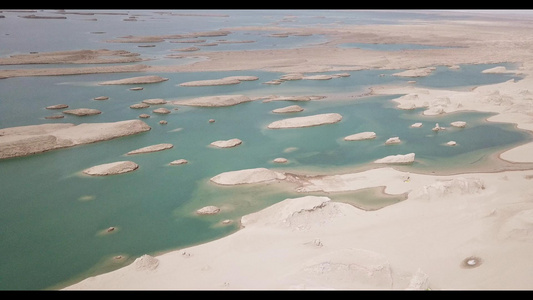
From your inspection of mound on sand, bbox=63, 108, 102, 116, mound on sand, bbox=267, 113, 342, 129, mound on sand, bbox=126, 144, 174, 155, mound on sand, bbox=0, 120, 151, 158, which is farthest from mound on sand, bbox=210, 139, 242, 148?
mound on sand, bbox=63, 108, 102, 116

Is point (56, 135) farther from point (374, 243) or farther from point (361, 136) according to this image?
point (374, 243)

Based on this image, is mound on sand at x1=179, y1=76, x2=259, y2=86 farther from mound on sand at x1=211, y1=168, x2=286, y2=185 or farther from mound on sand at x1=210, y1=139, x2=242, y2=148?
mound on sand at x1=211, y1=168, x2=286, y2=185

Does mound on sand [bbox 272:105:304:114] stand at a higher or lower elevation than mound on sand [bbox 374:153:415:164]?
higher

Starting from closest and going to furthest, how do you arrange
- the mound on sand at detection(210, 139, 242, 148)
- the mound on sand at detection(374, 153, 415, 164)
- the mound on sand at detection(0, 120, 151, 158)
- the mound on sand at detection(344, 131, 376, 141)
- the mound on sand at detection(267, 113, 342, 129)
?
the mound on sand at detection(374, 153, 415, 164)
the mound on sand at detection(0, 120, 151, 158)
the mound on sand at detection(210, 139, 242, 148)
the mound on sand at detection(344, 131, 376, 141)
the mound on sand at detection(267, 113, 342, 129)

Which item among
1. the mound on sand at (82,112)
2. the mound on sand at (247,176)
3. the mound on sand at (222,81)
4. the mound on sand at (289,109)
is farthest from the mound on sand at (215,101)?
the mound on sand at (247,176)

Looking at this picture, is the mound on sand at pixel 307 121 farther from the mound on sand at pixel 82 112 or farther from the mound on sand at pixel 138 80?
the mound on sand at pixel 138 80

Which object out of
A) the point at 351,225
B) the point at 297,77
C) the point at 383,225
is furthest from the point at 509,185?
the point at 297,77
